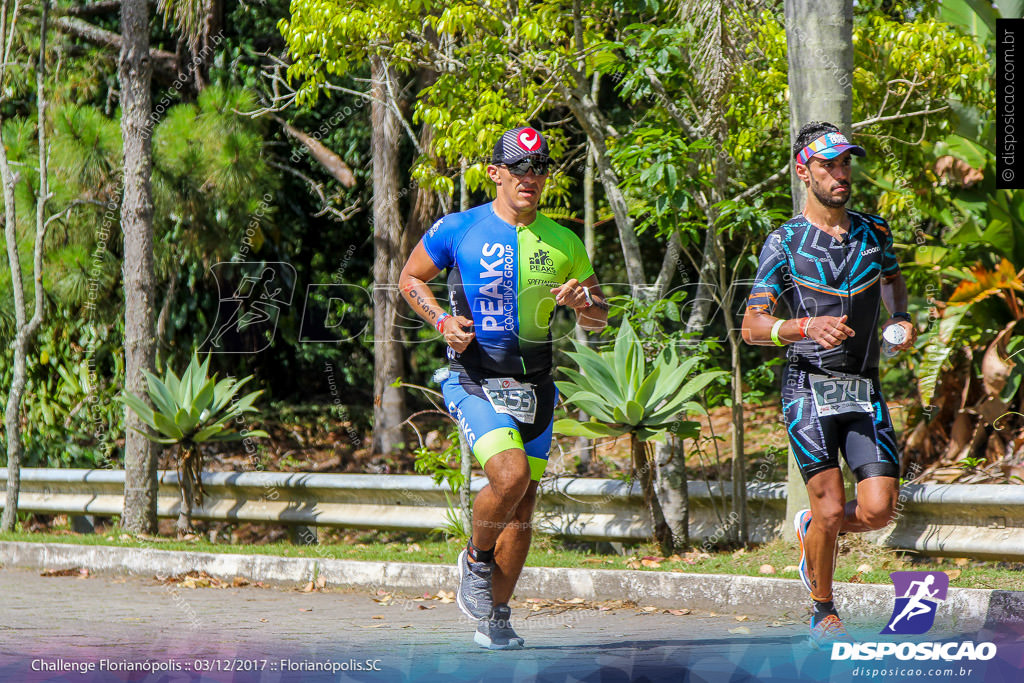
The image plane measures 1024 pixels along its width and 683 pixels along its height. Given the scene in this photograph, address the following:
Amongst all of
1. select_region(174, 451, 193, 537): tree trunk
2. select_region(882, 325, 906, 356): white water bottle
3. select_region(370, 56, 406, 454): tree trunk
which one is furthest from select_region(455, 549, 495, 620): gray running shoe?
select_region(370, 56, 406, 454): tree trunk

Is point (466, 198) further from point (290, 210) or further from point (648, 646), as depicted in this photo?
point (290, 210)

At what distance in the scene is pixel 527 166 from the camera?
557cm

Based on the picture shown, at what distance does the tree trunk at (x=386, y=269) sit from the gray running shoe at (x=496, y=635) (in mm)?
8140

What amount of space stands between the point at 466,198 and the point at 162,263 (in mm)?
6693

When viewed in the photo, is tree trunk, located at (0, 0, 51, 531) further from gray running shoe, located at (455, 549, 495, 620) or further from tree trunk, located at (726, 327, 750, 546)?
gray running shoe, located at (455, 549, 495, 620)

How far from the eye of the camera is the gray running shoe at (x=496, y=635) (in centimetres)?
537

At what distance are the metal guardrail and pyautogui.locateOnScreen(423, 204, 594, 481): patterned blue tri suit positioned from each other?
2.85 metres

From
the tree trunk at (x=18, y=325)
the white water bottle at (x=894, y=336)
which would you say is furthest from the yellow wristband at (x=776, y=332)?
the tree trunk at (x=18, y=325)

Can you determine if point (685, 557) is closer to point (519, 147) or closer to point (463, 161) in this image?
point (463, 161)

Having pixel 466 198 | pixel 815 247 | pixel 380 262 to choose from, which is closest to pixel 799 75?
pixel 815 247

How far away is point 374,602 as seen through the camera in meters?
7.50

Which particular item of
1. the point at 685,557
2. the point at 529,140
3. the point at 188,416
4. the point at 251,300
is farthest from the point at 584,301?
the point at 251,300

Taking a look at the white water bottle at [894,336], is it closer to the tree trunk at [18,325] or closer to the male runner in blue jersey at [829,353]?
the male runner in blue jersey at [829,353]

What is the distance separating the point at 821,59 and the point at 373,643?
4291 mm
